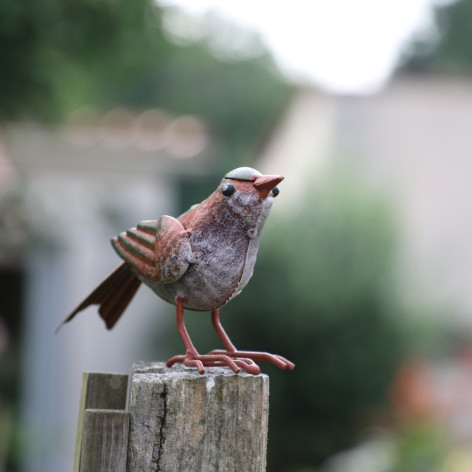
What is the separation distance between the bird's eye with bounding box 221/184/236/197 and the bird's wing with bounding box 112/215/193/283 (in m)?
0.11

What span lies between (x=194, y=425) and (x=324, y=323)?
5476mm

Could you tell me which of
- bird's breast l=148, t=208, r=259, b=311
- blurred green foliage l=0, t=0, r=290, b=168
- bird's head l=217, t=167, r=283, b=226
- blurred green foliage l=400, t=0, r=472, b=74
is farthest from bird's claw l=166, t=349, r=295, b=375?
blurred green foliage l=400, t=0, r=472, b=74

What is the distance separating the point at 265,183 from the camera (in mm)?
1549

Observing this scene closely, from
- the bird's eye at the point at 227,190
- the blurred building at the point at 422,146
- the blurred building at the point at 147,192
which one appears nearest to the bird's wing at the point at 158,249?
the bird's eye at the point at 227,190

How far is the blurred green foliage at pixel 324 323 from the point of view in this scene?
6.78 metres

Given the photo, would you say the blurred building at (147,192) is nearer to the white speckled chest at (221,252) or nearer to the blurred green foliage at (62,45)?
the blurred green foliage at (62,45)

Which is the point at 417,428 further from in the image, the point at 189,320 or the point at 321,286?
the point at 189,320

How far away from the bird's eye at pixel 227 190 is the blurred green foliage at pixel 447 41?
24.7 meters

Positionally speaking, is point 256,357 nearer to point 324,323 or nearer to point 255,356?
point 255,356

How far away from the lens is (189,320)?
7.02 meters

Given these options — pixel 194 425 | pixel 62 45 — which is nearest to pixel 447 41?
pixel 62 45

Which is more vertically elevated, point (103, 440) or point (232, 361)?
point (232, 361)

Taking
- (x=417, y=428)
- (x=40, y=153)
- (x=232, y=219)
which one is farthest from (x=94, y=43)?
(x=232, y=219)

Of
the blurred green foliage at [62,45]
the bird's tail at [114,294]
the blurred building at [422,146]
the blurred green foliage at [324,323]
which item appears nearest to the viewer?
the bird's tail at [114,294]
